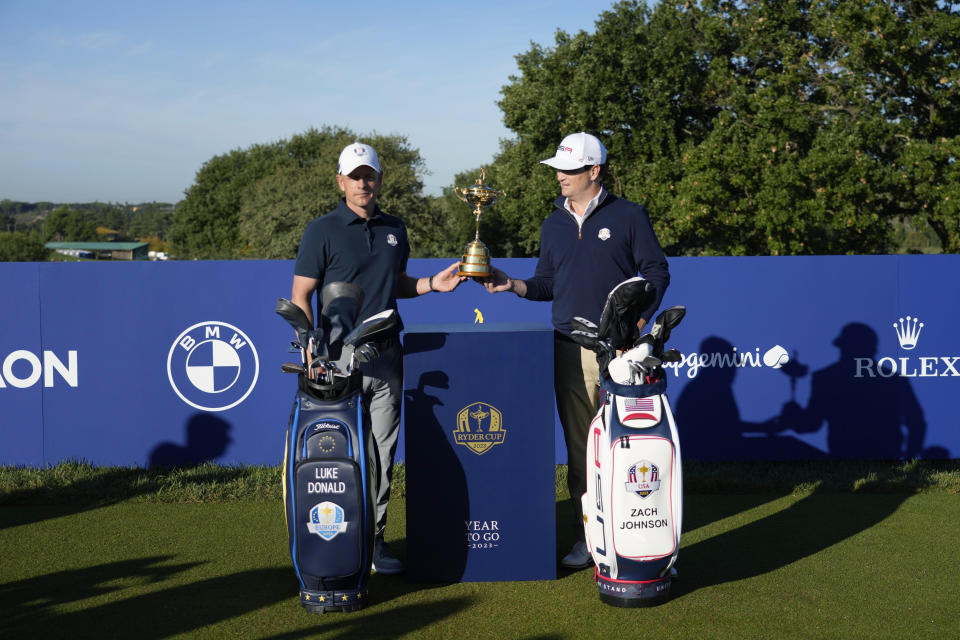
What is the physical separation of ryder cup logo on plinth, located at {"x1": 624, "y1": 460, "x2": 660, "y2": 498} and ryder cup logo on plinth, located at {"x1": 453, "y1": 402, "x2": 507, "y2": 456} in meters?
0.75

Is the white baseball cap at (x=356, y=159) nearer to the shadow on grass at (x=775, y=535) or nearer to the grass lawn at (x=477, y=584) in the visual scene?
the grass lawn at (x=477, y=584)

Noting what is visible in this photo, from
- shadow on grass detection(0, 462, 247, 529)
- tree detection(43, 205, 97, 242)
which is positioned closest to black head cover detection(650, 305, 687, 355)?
shadow on grass detection(0, 462, 247, 529)

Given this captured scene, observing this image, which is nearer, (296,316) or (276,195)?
→ (296,316)

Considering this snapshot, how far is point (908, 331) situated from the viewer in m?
7.13

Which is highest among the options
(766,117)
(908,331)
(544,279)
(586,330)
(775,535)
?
(766,117)

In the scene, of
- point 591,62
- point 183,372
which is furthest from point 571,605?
point 591,62

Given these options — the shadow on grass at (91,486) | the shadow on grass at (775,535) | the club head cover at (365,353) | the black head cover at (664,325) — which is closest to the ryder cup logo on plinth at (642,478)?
the black head cover at (664,325)

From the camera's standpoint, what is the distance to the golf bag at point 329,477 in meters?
3.92

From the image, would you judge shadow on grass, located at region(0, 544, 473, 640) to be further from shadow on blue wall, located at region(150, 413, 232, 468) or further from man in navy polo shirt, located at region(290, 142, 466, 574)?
shadow on blue wall, located at region(150, 413, 232, 468)

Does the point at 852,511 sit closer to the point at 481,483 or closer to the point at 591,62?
the point at 481,483

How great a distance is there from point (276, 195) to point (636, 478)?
49.3 meters

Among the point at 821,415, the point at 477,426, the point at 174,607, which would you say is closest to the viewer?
the point at 174,607

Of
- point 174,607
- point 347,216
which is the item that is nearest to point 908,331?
point 347,216

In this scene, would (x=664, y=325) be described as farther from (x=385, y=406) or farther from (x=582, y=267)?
(x=385, y=406)
